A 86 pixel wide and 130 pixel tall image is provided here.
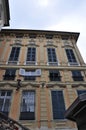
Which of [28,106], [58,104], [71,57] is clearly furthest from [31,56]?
[58,104]

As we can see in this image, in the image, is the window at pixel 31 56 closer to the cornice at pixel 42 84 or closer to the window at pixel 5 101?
the cornice at pixel 42 84

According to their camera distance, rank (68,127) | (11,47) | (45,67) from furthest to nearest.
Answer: (11,47)
(45,67)
(68,127)

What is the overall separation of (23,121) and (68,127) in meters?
2.97

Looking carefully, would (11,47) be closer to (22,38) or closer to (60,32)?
(22,38)

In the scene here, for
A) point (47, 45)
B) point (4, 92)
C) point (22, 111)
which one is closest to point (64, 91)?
point (22, 111)

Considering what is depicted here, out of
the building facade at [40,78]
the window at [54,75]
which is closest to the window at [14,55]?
the building facade at [40,78]

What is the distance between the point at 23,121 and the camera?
33.9 ft

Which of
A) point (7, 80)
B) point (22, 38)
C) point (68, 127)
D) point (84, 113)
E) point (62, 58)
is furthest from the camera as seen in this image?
point (22, 38)

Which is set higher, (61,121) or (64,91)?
(64,91)

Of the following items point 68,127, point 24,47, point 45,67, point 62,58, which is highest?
point 24,47

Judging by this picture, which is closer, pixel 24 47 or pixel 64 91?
pixel 64 91

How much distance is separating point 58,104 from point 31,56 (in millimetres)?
6636

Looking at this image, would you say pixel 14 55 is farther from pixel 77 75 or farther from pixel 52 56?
pixel 77 75

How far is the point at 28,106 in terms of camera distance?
37.1 ft
